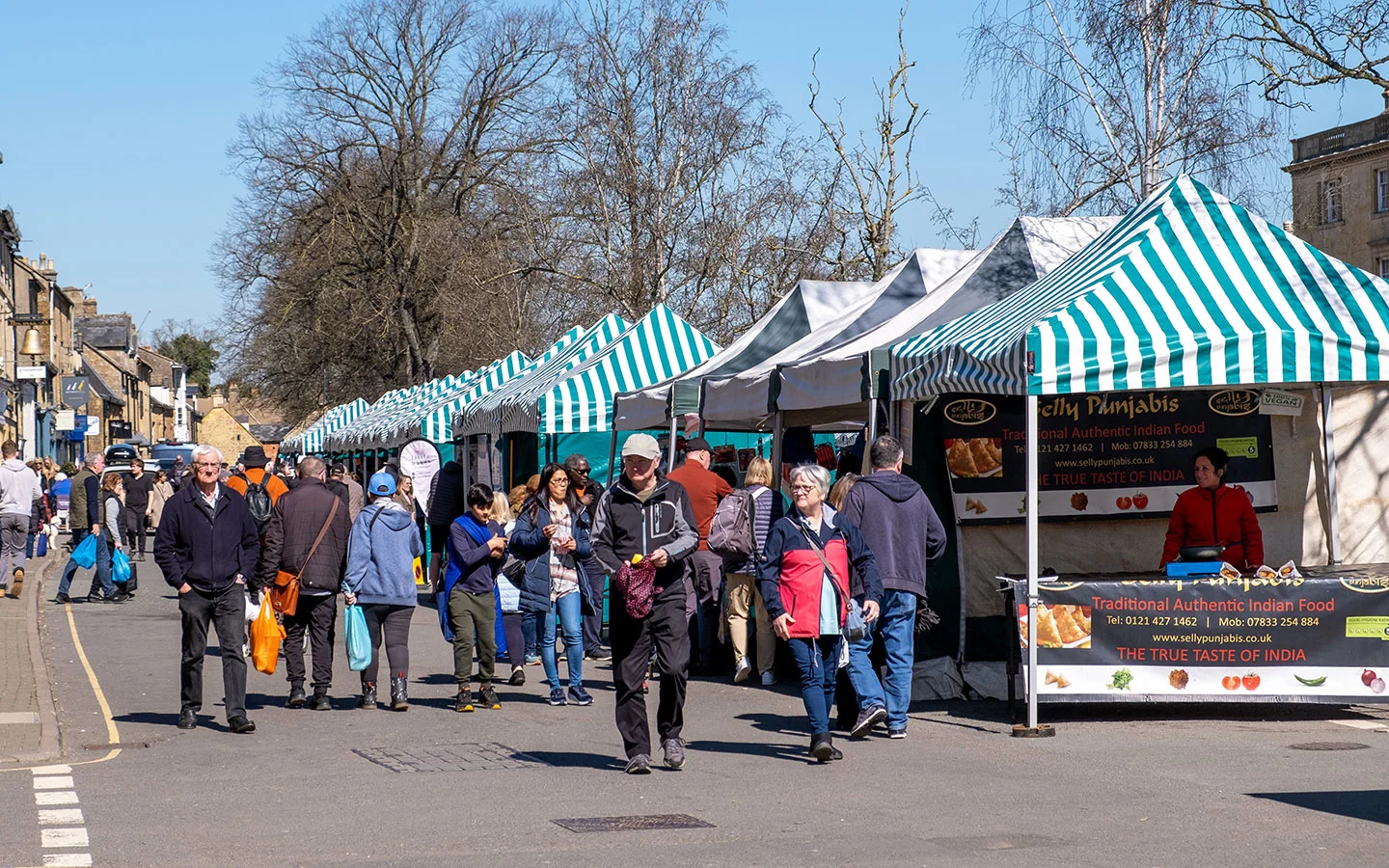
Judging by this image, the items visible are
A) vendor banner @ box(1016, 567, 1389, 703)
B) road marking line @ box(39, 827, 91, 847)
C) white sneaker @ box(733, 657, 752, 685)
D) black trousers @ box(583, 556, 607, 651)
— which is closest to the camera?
road marking line @ box(39, 827, 91, 847)

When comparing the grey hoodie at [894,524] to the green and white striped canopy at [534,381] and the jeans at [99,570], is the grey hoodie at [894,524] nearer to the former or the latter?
the green and white striped canopy at [534,381]

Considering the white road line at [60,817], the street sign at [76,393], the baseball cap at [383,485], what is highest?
the street sign at [76,393]

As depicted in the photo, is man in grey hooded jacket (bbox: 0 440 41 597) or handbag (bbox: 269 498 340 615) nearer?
handbag (bbox: 269 498 340 615)

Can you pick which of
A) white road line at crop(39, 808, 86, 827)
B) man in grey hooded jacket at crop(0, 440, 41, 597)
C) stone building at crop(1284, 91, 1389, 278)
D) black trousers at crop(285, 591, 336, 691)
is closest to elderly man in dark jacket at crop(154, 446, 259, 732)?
black trousers at crop(285, 591, 336, 691)

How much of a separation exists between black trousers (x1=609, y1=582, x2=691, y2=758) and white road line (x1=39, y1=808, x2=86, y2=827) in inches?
107

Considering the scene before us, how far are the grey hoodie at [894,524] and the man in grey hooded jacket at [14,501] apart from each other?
14565 millimetres

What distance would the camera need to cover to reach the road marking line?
726cm

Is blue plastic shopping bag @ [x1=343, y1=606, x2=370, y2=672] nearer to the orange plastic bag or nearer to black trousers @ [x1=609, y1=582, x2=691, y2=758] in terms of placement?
the orange plastic bag

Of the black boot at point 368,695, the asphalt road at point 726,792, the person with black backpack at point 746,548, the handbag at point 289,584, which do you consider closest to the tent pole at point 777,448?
the person with black backpack at point 746,548

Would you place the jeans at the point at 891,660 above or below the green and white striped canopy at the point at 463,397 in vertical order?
below

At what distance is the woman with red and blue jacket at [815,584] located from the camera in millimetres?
9242

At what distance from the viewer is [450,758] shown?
9695 mm

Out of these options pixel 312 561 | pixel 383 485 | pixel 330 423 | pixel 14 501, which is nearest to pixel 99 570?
pixel 14 501

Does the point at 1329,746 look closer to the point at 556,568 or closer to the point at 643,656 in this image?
the point at 643,656
